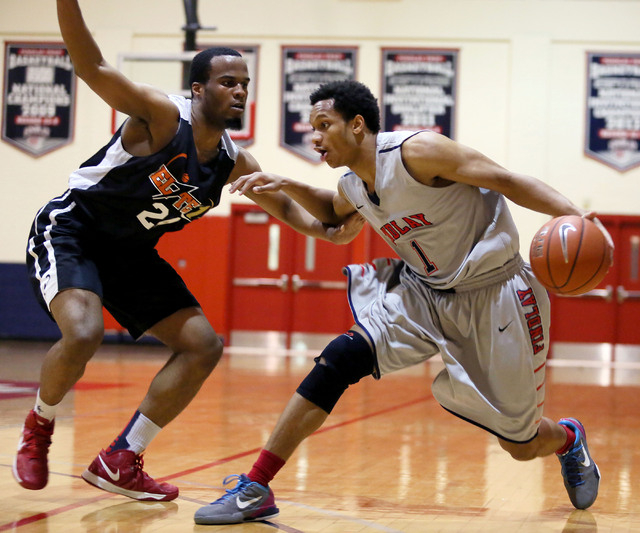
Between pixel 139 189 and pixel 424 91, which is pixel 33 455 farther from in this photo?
pixel 424 91

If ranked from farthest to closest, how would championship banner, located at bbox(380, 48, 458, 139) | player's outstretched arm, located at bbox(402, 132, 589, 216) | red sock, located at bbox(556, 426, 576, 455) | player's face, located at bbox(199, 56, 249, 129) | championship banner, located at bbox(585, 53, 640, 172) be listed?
championship banner, located at bbox(380, 48, 458, 139), championship banner, located at bbox(585, 53, 640, 172), red sock, located at bbox(556, 426, 576, 455), player's face, located at bbox(199, 56, 249, 129), player's outstretched arm, located at bbox(402, 132, 589, 216)

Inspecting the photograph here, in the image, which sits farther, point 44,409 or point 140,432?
point 140,432

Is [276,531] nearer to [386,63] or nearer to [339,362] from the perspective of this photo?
[339,362]

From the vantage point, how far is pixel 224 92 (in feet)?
10.7

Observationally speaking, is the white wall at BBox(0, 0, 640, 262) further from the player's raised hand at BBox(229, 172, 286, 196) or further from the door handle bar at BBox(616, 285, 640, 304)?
the player's raised hand at BBox(229, 172, 286, 196)

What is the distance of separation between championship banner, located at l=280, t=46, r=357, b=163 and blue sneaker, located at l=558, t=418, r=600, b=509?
9.48 meters

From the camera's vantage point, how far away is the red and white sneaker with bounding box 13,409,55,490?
9.87ft

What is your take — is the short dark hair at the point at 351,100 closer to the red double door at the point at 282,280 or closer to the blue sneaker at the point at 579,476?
the blue sneaker at the point at 579,476

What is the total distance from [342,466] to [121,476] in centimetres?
131

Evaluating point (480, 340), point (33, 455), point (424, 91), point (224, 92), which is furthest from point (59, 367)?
point (424, 91)

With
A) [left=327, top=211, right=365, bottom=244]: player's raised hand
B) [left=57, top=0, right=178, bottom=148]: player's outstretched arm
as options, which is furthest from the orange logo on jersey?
[left=327, top=211, right=365, bottom=244]: player's raised hand

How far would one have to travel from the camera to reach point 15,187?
12992mm

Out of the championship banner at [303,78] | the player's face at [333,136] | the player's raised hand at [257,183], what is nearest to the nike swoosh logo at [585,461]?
the player's face at [333,136]

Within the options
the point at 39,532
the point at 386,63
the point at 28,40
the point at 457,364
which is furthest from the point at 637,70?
the point at 39,532
